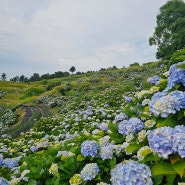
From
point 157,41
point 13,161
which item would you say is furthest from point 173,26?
point 13,161

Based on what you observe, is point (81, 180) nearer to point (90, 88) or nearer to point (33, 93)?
point (90, 88)

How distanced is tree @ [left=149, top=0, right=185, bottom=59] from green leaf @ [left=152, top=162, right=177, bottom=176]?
1194 inches

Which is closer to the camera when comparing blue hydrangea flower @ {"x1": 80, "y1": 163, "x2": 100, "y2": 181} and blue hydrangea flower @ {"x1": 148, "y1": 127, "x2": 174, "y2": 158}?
blue hydrangea flower @ {"x1": 148, "y1": 127, "x2": 174, "y2": 158}

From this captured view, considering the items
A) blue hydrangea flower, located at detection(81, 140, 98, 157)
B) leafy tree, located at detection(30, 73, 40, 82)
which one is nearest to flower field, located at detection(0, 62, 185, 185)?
blue hydrangea flower, located at detection(81, 140, 98, 157)

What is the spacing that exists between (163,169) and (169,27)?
32.9 meters

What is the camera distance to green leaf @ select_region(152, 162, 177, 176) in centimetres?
189

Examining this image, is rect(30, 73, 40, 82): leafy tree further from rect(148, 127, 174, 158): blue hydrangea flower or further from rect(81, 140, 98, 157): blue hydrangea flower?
rect(148, 127, 174, 158): blue hydrangea flower

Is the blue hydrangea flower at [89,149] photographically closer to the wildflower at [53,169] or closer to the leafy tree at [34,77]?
the wildflower at [53,169]

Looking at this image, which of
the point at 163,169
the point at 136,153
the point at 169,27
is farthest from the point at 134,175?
the point at 169,27

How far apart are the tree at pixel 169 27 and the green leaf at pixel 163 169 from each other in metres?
30.3

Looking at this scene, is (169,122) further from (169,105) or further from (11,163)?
(11,163)

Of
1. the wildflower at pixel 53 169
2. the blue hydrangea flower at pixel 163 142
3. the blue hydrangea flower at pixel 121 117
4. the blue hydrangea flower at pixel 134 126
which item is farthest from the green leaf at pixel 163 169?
the blue hydrangea flower at pixel 121 117

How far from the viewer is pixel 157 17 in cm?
3534

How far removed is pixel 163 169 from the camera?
1.92 meters
